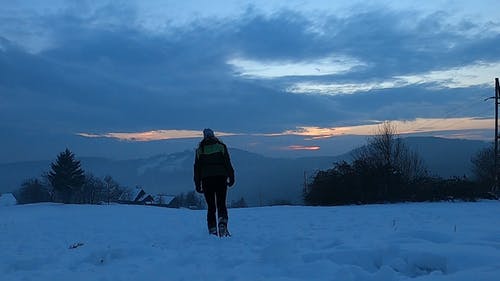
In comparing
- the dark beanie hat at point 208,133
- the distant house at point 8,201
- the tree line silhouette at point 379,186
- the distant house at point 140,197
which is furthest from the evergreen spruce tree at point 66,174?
the dark beanie hat at point 208,133

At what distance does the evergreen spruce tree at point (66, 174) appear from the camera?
6375cm

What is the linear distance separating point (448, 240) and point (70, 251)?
4.96m

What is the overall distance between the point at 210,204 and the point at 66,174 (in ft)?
198

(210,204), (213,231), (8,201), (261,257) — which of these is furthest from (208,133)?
(8,201)

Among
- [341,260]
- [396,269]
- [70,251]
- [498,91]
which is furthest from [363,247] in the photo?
[498,91]

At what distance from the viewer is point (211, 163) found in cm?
873

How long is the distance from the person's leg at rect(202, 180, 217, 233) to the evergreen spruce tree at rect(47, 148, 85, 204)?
192 ft

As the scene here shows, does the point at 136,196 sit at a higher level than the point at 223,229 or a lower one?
lower

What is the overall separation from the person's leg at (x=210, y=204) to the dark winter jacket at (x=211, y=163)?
0.15 meters

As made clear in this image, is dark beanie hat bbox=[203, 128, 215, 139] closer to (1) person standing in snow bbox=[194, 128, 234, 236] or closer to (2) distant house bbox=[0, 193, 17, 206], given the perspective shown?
(1) person standing in snow bbox=[194, 128, 234, 236]

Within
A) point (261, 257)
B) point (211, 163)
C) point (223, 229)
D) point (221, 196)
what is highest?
point (211, 163)

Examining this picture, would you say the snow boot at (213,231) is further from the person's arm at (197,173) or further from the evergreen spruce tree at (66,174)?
the evergreen spruce tree at (66,174)

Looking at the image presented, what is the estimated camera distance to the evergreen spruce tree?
209 ft

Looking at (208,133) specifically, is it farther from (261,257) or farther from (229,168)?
(261,257)
